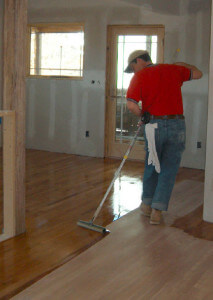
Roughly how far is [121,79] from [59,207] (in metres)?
3.25

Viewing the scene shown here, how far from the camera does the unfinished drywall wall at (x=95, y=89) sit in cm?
638

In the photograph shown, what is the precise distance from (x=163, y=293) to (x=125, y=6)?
16.9ft

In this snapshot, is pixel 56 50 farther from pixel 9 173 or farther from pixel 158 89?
pixel 9 173

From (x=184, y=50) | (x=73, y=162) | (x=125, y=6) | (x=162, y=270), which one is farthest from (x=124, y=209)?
(x=125, y=6)

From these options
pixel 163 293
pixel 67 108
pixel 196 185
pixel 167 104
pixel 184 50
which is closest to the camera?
pixel 163 293

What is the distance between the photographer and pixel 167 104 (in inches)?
144

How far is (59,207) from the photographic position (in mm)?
4254

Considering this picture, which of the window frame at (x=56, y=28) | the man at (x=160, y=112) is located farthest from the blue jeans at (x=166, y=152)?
the window frame at (x=56, y=28)

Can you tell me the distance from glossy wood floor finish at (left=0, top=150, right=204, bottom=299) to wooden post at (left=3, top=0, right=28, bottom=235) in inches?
13.2

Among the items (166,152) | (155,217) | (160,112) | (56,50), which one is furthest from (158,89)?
(56,50)

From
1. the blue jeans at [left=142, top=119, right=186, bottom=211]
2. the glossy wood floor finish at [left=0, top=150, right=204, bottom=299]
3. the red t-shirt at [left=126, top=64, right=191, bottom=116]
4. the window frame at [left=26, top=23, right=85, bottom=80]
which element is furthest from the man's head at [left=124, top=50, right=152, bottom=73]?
the window frame at [left=26, top=23, right=85, bottom=80]

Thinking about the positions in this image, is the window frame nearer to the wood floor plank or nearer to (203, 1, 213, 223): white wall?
(203, 1, 213, 223): white wall

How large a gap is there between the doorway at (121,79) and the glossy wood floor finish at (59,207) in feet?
1.21

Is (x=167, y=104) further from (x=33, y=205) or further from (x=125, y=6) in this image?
A: (x=125, y=6)
